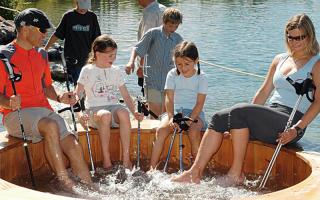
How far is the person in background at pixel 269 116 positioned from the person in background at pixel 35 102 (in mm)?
832

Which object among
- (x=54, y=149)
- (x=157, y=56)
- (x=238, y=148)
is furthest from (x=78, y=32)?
(x=238, y=148)

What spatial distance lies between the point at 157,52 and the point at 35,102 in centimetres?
156

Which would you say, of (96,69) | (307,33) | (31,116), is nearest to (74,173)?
(31,116)

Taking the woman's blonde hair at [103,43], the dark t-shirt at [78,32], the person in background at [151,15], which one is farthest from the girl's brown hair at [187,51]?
the dark t-shirt at [78,32]

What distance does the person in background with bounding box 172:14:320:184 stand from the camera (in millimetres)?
4434

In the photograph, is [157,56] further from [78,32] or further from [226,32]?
[226,32]

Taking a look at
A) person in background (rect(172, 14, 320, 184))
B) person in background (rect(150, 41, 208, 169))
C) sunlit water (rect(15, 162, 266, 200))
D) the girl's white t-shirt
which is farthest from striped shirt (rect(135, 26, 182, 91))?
person in background (rect(172, 14, 320, 184))

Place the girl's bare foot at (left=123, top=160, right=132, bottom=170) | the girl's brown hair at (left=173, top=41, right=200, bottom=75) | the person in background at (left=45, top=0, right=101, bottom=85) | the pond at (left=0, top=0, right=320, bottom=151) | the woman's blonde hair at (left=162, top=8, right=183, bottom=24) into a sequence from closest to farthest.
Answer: the girl's brown hair at (left=173, top=41, right=200, bottom=75) → the girl's bare foot at (left=123, top=160, right=132, bottom=170) → the woman's blonde hair at (left=162, top=8, right=183, bottom=24) → the person in background at (left=45, top=0, right=101, bottom=85) → the pond at (left=0, top=0, right=320, bottom=151)

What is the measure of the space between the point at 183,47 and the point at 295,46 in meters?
0.85

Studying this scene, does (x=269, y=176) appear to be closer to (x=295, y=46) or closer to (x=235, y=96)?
(x=295, y=46)

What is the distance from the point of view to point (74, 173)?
4.57 meters

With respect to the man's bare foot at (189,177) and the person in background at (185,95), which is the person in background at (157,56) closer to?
the person in background at (185,95)

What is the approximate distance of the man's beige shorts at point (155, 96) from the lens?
5.94m

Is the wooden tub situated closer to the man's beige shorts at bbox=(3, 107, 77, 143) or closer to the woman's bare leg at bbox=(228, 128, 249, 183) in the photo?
the man's beige shorts at bbox=(3, 107, 77, 143)
